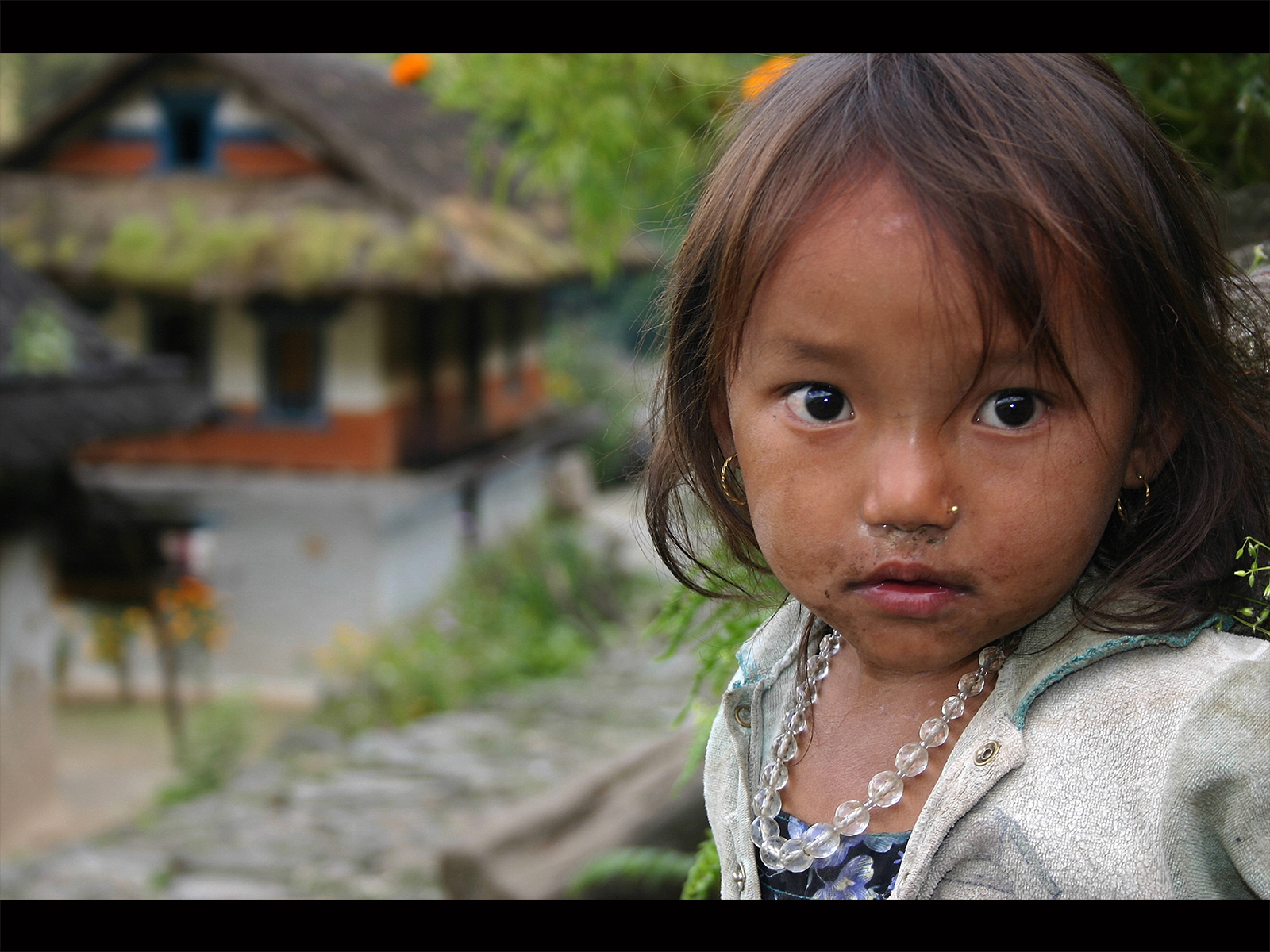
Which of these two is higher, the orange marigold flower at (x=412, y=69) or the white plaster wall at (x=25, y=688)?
the orange marigold flower at (x=412, y=69)

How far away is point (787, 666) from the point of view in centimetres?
143

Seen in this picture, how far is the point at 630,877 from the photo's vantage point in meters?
2.88

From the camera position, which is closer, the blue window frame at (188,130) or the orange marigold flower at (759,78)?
the orange marigold flower at (759,78)

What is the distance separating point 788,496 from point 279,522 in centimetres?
1027

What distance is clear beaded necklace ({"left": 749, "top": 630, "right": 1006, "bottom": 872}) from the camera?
120 cm

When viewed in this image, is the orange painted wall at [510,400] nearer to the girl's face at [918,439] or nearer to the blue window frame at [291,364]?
the blue window frame at [291,364]

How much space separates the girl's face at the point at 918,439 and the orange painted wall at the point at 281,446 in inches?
384

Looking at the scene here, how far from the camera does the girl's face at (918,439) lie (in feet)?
3.39

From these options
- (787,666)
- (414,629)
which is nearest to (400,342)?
(414,629)

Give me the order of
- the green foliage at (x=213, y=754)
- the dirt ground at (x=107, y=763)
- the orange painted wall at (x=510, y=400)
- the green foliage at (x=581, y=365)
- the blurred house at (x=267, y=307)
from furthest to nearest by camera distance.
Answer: the green foliage at (x=581, y=365) → the orange painted wall at (x=510, y=400) → the blurred house at (x=267, y=307) → the dirt ground at (x=107, y=763) → the green foliage at (x=213, y=754)

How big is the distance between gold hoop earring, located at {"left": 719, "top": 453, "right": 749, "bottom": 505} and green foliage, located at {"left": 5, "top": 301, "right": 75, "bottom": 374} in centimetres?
591

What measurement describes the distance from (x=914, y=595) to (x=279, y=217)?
9467 millimetres

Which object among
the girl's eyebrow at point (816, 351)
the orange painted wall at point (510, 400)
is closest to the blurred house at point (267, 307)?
the orange painted wall at point (510, 400)
